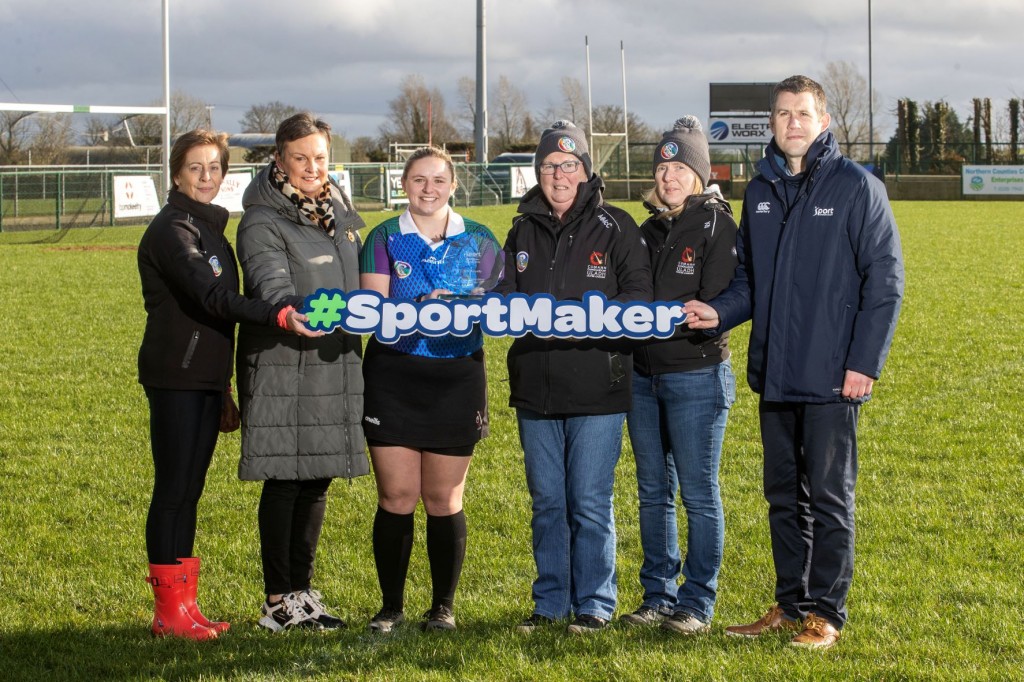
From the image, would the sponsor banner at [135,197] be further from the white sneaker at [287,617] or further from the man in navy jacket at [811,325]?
Result: the man in navy jacket at [811,325]

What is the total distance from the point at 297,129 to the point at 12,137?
46.6 m

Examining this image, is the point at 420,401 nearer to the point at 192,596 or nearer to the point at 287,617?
the point at 287,617

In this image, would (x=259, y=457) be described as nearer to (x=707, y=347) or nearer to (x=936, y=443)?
(x=707, y=347)

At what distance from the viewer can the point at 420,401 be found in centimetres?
419

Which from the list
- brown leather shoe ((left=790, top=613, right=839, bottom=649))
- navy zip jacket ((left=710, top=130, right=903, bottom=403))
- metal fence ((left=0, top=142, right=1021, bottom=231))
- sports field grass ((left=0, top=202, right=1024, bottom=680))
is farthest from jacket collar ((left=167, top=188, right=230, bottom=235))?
metal fence ((left=0, top=142, right=1021, bottom=231))

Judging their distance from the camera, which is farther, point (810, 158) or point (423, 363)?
point (423, 363)

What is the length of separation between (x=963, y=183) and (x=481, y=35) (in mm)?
18869

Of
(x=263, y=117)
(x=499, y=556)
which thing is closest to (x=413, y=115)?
(x=263, y=117)

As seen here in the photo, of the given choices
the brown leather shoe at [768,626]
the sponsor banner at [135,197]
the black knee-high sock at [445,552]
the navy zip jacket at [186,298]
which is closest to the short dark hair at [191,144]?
the navy zip jacket at [186,298]

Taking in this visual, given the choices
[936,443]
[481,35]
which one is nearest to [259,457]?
[936,443]

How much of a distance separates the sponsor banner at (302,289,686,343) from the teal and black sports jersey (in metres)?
0.11

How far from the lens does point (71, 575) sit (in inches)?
204

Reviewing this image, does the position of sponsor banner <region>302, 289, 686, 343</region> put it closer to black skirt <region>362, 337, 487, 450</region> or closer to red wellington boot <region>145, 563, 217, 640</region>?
black skirt <region>362, 337, 487, 450</region>

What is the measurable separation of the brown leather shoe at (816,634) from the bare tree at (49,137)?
49838 mm
